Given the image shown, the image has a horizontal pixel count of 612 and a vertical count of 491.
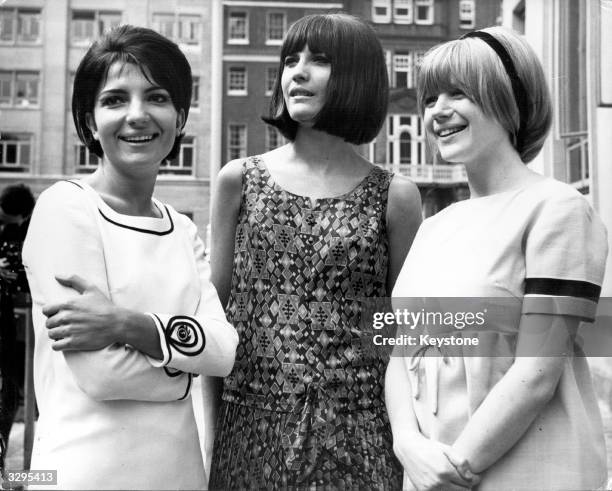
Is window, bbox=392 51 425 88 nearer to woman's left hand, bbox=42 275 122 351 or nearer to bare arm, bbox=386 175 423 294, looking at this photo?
bare arm, bbox=386 175 423 294

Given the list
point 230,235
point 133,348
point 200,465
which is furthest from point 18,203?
point 200,465

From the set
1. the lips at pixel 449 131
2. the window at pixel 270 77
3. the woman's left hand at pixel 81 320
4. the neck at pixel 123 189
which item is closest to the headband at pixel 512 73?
the lips at pixel 449 131

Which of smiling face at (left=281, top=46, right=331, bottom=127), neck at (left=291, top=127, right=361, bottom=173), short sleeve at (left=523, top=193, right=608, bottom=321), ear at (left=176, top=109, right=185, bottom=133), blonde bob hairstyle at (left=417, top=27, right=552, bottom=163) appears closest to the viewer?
short sleeve at (left=523, top=193, right=608, bottom=321)

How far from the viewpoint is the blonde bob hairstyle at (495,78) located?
1.39 m

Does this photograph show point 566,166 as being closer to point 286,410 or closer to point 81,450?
point 286,410

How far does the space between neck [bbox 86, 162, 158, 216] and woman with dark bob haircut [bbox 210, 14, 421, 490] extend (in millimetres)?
286

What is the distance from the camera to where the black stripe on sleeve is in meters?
1.28

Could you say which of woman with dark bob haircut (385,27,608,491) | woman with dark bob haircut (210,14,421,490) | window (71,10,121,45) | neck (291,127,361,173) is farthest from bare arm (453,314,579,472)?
window (71,10,121,45)

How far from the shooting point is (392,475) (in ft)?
5.37

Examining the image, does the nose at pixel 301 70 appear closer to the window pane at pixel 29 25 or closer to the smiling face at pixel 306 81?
the smiling face at pixel 306 81

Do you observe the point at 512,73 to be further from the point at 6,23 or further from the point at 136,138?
the point at 6,23

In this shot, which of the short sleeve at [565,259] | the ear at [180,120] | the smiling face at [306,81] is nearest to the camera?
the short sleeve at [565,259]

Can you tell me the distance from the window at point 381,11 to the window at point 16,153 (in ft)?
2.85

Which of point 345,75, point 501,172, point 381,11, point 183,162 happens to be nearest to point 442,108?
point 501,172
